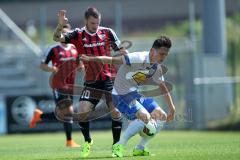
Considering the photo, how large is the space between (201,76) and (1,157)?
535 inches

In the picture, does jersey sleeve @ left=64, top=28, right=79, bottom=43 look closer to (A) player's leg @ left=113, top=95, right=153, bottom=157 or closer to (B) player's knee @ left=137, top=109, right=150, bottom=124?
(A) player's leg @ left=113, top=95, right=153, bottom=157

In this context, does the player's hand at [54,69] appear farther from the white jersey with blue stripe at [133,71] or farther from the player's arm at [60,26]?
the white jersey with blue stripe at [133,71]

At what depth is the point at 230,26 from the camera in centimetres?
3072

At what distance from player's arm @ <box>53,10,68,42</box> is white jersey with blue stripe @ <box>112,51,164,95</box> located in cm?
109

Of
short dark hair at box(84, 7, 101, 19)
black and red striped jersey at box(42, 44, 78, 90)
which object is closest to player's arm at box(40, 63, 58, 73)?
black and red striped jersey at box(42, 44, 78, 90)

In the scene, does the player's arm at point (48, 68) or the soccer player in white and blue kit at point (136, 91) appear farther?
the player's arm at point (48, 68)

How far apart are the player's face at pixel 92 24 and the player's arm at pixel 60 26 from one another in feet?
1.45

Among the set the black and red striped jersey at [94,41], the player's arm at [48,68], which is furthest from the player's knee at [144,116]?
the player's arm at [48,68]

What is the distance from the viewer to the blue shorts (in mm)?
12234

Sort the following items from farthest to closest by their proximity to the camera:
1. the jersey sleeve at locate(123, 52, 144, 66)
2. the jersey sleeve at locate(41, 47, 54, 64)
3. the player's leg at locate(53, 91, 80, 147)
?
1. the jersey sleeve at locate(41, 47, 54, 64)
2. the player's leg at locate(53, 91, 80, 147)
3. the jersey sleeve at locate(123, 52, 144, 66)

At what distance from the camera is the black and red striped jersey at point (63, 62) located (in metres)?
18.0

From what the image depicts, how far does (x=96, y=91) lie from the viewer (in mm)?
13273

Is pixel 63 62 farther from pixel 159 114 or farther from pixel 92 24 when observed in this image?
pixel 159 114

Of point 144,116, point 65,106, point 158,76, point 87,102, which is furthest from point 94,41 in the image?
point 65,106
